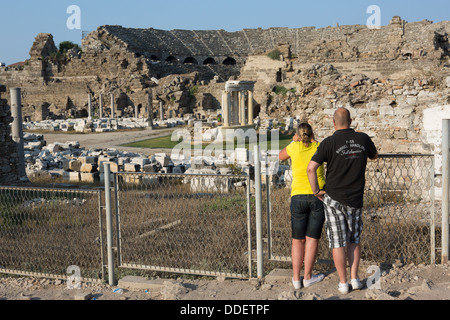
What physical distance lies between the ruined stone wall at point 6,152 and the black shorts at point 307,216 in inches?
A: 400

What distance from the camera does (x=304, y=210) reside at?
16.7ft

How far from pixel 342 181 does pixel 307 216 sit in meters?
0.56

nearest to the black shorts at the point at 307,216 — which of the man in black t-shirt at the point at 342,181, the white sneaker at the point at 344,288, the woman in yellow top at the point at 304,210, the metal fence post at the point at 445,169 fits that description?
the woman in yellow top at the point at 304,210

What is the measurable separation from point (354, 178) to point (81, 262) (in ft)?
12.6

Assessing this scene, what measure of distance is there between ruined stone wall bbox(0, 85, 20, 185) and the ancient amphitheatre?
0.13ft

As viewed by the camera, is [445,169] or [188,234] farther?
[188,234]

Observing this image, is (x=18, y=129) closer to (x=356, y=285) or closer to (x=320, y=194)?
(x=320, y=194)

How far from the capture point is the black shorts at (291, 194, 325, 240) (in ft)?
16.5

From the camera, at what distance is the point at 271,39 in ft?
189

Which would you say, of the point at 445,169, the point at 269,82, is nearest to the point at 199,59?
the point at 269,82

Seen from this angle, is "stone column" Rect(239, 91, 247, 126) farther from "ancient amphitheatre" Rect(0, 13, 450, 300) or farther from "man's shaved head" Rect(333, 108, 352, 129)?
"man's shaved head" Rect(333, 108, 352, 129)

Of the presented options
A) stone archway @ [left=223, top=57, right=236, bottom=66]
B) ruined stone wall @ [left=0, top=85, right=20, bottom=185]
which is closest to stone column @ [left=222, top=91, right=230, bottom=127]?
ruined stone wall @ [left=0, top=85, right=20, bottom=185]

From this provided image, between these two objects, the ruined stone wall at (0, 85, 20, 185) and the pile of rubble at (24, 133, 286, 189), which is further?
the pile of rubble at (24, 133, 286, 189)

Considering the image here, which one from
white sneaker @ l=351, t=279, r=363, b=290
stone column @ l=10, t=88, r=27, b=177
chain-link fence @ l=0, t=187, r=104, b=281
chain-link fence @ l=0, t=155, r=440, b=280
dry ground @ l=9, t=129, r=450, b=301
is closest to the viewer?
dry ground @ l=9, t=129, r=450, b=301
